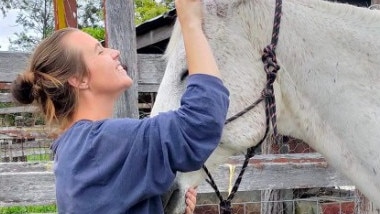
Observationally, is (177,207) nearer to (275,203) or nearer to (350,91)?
(350,91)

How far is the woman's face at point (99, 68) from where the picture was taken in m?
1.57

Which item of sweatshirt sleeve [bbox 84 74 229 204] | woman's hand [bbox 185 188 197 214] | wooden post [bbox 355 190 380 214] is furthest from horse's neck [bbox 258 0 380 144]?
wooden post [bbox 355 190 380 214]

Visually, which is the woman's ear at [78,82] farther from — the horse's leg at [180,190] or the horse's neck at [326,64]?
the horse's neck at [326,64]

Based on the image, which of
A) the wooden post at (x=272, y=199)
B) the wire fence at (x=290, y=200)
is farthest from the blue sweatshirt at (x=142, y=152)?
the wooden post at (x=272, y=199)

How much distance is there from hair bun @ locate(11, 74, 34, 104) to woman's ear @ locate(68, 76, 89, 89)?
0.12m

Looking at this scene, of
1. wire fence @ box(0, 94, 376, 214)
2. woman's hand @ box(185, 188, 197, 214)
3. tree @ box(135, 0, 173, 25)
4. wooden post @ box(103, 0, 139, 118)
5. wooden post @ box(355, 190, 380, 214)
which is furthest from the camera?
tree @ box(135, 0, 173, 25)

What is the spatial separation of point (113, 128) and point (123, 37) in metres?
1.49

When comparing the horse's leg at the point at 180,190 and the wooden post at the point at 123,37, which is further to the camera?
the wooden post at the point at 123,37

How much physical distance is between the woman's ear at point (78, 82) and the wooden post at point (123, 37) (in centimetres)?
128

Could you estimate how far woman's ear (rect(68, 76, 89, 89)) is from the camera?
154 centimetres

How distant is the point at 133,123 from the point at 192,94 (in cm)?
18

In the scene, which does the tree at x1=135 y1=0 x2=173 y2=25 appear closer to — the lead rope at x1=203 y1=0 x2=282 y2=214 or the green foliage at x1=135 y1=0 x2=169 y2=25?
the green foliage at x1=135 y1=0 x2=169 y2=25

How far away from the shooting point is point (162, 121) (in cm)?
139

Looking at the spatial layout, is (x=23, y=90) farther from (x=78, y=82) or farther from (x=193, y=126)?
(x=193, y=126)
